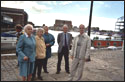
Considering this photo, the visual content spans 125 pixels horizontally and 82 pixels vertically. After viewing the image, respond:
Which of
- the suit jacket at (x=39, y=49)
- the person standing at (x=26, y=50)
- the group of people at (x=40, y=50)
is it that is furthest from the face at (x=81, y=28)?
the person standing at (x=26, y=50)

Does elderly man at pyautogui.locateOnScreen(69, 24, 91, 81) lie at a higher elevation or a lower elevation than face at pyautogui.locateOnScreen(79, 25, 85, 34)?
lower

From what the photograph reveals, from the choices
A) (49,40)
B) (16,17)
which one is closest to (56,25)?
(16,17)

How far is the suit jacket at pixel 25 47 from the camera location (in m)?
3.44

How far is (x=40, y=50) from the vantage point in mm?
4211

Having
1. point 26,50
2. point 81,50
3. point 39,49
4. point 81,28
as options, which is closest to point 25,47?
point 26,50

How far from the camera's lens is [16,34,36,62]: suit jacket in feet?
11.3

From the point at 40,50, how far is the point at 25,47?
77cm

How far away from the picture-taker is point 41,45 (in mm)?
4262

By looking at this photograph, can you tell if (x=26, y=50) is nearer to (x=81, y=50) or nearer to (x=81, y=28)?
(x=81, y=50)

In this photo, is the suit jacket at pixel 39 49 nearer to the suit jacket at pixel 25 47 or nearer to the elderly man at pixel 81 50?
the suit jacket at pixel 25 47

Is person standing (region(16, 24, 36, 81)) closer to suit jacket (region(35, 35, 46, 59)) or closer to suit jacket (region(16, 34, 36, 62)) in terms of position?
suit jacket (region(16, 34, 36, 62))

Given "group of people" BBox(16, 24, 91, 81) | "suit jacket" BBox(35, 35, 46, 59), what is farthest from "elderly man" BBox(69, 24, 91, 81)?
"suit jacket" BBox(35, 35, 46, 59)

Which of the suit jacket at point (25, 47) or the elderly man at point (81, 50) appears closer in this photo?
the suit jacket at point (25, 47)

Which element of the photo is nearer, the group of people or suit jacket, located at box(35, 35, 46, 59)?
the group of people
